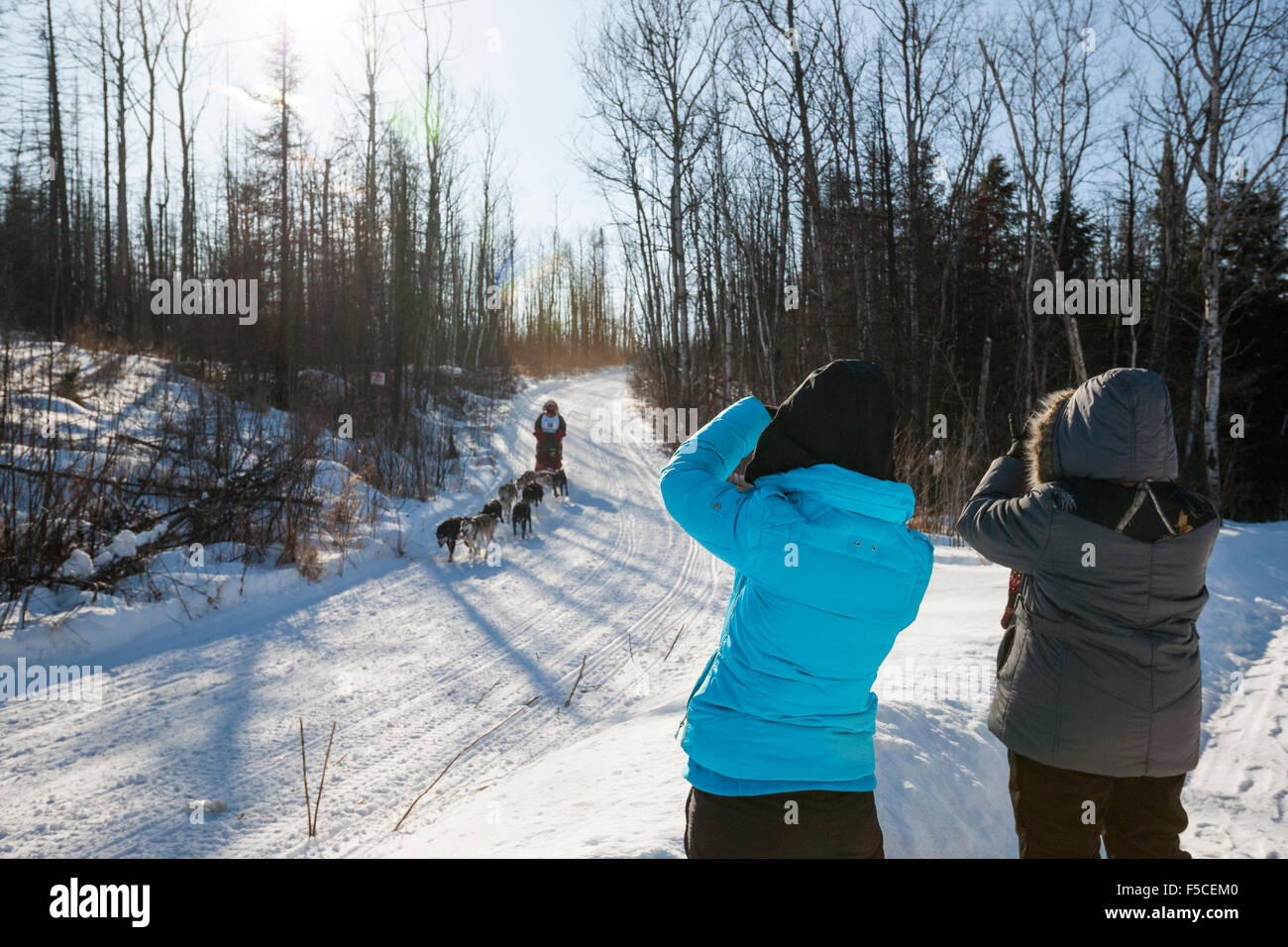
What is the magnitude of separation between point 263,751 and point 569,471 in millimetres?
12486

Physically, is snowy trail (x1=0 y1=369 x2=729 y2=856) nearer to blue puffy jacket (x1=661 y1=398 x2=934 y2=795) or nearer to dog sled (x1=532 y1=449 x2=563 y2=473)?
blue puffy jacket (x1=661 y1=398 x2=934 y2=795)

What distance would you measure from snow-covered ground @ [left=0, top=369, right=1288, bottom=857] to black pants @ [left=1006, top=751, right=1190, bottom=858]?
0.78 meters

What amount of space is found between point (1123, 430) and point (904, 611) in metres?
1.14

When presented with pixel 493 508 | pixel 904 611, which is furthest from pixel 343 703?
pixel 493 508

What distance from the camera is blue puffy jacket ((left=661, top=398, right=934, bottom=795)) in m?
1.68

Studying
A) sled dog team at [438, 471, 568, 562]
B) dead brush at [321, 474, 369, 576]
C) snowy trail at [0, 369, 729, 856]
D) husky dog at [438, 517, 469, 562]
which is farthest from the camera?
sled dog team at [438, 471, 568, 562]

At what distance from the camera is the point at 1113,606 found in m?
2.29

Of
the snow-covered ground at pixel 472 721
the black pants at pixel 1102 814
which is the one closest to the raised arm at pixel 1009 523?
the black pants at pixel 1102 814

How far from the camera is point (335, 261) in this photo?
26.8 metres
